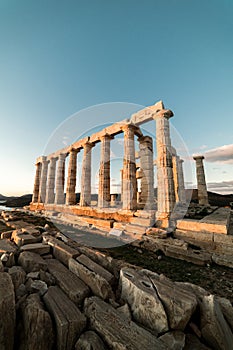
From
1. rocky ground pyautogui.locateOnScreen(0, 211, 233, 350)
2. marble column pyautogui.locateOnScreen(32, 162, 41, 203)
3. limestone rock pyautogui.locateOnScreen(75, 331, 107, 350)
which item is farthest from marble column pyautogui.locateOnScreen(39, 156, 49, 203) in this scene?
limestone rock pyautogui.locateOnScreen(75, 331, 107, 350)

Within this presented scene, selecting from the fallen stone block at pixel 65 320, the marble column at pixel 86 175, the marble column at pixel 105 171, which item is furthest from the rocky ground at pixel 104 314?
the marble column at pixel 86 175

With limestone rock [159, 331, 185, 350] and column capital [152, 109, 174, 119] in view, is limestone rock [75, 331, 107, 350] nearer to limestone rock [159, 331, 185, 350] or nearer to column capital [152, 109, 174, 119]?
limestone rock [159, 331, 185, 350]

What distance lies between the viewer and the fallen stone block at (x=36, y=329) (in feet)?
5.62

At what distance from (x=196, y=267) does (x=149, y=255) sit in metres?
2.04

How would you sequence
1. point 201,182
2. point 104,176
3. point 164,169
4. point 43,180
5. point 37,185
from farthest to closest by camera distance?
point 37,185 < point 43,180 < point 201,182 < point 104,176 < point 164,169

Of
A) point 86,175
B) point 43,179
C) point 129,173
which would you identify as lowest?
point 129,173

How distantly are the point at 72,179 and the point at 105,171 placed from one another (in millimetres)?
6951

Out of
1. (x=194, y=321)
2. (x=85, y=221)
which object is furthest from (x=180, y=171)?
(x=194, y=321)

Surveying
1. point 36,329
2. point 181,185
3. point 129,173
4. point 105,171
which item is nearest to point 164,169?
point 129,173

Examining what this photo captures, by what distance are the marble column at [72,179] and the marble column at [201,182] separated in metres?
18.3

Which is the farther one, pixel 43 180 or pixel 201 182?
pixel 43 180

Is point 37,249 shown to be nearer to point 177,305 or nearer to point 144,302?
point 144,302

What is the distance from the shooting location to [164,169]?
11.8 m

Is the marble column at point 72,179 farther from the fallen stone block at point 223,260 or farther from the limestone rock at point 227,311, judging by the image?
the limestone rock at point 227,311
